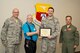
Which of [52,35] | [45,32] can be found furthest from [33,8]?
[52,35]

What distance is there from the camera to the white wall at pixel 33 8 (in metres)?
4.28

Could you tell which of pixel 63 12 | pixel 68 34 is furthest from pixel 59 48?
pixel 68 34

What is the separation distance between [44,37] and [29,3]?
1328 mm

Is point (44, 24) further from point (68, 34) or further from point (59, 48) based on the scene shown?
point (59, 48)

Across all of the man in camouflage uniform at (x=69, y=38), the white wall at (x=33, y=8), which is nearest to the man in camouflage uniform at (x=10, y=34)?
the white wall at (x=33, y=8)

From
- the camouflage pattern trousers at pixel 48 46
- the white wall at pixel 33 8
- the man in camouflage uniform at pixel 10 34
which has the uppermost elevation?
the white wall at pixel 33 8

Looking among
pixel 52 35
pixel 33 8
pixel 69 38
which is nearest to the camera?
pixel 52 35

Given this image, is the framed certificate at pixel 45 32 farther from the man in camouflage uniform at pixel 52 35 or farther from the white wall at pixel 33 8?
the white wall at pixel 33 8

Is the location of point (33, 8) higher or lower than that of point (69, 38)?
higher

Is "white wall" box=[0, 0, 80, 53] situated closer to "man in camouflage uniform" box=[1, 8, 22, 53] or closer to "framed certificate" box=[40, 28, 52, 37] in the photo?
"man in camouflage uniform" box=[1, 8, 22, 53]

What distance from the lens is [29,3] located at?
471 cm

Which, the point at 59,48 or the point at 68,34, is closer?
the point at 68,34

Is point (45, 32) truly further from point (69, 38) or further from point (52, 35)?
point (69, 38)

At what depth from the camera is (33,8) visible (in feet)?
15.7
